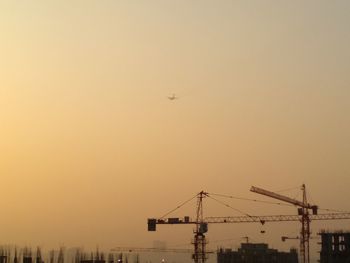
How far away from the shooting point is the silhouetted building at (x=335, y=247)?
11350 cm

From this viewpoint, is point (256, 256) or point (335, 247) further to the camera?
point (256, 256)

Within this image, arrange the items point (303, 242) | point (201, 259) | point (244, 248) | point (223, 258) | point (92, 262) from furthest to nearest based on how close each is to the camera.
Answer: point (244, 248) → point (223, 258) → point (201, 259) → point (303, 242) → point (92, 262)

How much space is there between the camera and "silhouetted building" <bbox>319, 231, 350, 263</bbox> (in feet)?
372

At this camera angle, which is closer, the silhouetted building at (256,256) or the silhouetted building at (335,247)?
the silhouetted building at (335,247)

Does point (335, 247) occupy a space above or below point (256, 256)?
above

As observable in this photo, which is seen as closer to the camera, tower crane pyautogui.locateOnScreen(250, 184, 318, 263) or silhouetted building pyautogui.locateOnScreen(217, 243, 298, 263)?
tower crane pyautogui.locateOnScreen(250, 184, 318, 263)

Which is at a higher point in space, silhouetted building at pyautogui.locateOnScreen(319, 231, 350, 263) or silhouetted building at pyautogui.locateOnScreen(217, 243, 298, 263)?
silhouetted building at pyautogui.locateOnScreen(319, 231, 350, 263)

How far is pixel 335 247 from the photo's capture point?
115688 mm

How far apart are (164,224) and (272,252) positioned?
43535 mm

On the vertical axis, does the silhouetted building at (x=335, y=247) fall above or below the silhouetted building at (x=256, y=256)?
above

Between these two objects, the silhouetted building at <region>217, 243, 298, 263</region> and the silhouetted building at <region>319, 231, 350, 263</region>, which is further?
the silhouetted building at <region>217, 243, 298, 263</region>

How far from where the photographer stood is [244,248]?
157000 millimetres

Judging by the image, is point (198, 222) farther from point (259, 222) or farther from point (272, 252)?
point (272, 252)

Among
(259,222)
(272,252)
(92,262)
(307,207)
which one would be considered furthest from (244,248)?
(92,262)
